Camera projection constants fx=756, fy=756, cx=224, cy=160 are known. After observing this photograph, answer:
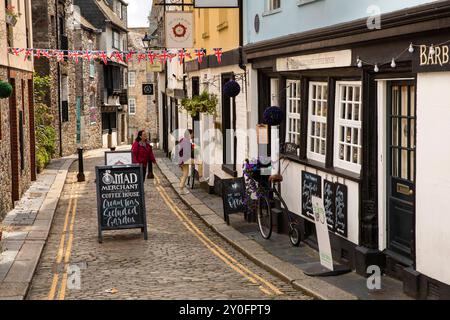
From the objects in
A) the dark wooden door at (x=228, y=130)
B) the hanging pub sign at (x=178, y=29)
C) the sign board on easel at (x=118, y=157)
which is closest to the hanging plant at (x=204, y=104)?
the dark wooden door at (x=228, y=130)

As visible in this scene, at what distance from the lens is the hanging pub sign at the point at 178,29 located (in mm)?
20406

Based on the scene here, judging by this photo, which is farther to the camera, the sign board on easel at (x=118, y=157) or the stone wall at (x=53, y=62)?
the stone wall at (x=53, y=62)

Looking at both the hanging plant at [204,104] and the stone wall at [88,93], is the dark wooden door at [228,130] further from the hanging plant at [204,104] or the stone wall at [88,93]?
the stone wall at [88,93]

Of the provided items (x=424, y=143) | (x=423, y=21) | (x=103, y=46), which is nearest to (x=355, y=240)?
(x=424, y=143)

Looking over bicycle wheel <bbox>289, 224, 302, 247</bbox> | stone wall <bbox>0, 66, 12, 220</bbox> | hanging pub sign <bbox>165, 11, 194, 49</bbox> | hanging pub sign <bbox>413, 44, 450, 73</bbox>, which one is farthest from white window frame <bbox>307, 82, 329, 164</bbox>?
hanging pub sign <bbox>165, 11, 194, 49</bbox>

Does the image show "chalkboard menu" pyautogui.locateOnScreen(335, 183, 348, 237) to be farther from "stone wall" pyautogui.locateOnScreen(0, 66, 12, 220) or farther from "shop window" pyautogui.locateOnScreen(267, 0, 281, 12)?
"stone wall" pyautogui.locateOnScreen(0, 66, 12, 220)

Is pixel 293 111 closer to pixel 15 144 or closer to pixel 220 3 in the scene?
pixel 220 3

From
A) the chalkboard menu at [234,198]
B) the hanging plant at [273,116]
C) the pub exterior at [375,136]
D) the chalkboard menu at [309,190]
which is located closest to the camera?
the pub exterior at [375,136]

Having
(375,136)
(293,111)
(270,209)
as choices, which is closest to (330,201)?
(375,136)

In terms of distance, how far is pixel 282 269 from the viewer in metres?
10.7

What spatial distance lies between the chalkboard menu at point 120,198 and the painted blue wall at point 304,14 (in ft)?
12.4

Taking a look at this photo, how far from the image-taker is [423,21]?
812 cm

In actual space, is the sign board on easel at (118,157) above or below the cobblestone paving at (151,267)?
above

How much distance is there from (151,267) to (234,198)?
4.18m
